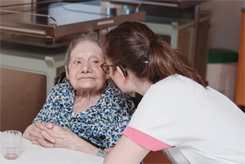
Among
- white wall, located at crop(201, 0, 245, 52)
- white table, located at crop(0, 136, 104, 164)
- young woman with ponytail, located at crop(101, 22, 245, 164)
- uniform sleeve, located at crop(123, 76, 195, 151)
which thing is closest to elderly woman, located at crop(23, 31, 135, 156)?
white table, located at crop(0, 136, 104, 164)

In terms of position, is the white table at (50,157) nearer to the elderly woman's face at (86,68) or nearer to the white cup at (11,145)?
the white cup at (11,145)

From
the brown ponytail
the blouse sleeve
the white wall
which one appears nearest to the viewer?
the brown ponytail

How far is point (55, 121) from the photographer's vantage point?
1.72m

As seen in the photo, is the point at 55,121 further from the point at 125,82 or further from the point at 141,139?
the point at 141,139

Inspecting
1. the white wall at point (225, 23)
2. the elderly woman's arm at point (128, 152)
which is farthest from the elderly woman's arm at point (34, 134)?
the white wall at point (225, 23)

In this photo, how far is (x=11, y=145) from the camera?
1308 millimetres

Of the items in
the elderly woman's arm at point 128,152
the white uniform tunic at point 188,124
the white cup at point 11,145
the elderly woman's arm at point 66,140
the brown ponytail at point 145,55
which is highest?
the brown ponytail at point 145,55

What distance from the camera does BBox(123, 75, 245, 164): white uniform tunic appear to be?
3.66 feet

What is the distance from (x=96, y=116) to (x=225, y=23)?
3.02 m

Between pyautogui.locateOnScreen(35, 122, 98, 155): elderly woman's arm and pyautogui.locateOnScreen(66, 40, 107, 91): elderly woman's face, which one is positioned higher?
pyautogui.locateOnScreen(66, 40, 107, 91): elderly woman's face

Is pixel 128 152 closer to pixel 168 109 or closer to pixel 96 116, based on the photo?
pixel 168 109

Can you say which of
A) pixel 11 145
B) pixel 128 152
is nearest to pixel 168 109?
pixel 128 152

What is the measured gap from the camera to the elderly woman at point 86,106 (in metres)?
1.62

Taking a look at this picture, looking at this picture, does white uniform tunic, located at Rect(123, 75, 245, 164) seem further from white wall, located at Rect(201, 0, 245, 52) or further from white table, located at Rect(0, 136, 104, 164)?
white wall, located at Rect(201, 0, 245, 52)
